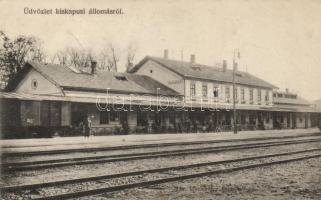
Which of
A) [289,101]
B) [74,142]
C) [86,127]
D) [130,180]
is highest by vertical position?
[289,101]

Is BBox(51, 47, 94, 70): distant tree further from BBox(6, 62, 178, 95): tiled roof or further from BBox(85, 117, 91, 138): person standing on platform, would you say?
BBox(85, 117, 91, 138): person standing on platform

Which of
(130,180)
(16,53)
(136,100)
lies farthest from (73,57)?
(130,180)

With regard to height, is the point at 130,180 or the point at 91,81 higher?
the point at 91,81

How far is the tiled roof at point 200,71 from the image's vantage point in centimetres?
3578

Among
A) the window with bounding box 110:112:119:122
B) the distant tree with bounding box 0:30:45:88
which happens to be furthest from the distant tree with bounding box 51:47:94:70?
Answer: the window with bounding box 110:112:119:122

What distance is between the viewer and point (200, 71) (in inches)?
1501

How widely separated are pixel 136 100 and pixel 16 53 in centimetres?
1287

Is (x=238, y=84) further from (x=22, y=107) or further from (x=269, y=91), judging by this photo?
(x=22, y=107)

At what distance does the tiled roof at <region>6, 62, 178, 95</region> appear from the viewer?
26.0m

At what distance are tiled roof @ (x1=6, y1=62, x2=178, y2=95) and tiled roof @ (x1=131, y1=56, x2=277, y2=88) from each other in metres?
3.06

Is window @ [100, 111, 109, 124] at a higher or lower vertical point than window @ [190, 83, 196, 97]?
lower

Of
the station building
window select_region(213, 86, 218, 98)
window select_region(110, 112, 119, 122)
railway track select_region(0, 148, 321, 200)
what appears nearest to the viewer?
railway track select_region(0, 148, 321, 200)

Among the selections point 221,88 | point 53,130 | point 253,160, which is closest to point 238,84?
point 221,88

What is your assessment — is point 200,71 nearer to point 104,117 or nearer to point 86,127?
point 104,117
